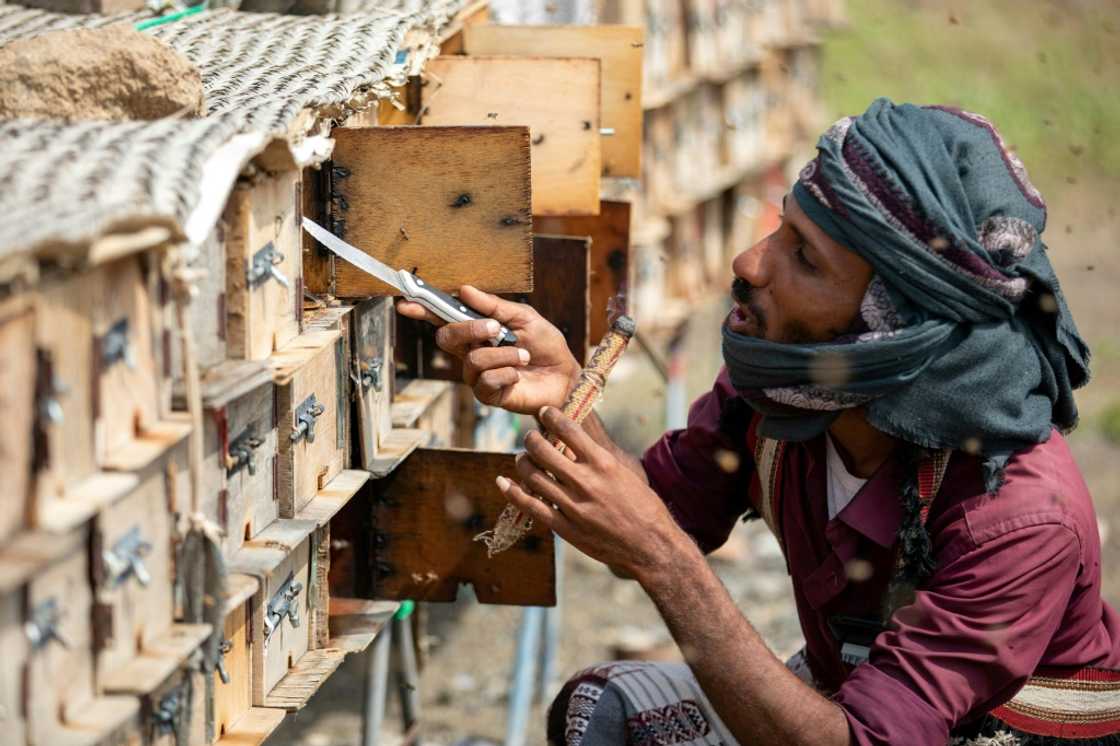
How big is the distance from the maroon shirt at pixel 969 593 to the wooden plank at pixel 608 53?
4.29 feet

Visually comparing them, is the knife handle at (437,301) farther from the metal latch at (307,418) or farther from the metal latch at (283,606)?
the metal latch at (283,606)

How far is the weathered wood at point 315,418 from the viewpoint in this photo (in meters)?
2.27

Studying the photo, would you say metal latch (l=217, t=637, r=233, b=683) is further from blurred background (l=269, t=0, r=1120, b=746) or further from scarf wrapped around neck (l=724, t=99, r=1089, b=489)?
blurred background (l=269, t=0, r=1120, b=746)

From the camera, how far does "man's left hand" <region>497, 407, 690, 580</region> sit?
2.27m

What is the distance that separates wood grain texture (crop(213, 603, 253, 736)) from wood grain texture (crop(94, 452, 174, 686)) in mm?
278

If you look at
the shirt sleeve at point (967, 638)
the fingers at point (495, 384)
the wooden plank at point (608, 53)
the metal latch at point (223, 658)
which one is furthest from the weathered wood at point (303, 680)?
the wooden plank at point (608, 53)

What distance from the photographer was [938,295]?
7.54ft

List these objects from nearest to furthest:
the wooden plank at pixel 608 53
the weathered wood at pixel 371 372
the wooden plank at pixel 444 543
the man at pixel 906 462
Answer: the man at pixel 906 462
the weathered wood at pixel 371 372
the wooden plank at pixel 444 543
the wooden plank at pixel 608 53

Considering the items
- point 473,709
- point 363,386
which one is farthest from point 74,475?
point 473,709

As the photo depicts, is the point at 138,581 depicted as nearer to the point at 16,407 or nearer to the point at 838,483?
the point at 16,407

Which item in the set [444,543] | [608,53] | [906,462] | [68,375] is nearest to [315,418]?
[444,543]

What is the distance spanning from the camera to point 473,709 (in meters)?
4.91

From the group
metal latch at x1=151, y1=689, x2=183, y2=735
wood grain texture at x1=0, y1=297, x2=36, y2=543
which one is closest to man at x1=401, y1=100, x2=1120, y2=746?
metal latch at x1=151, y1=689, x2=183, y2=735

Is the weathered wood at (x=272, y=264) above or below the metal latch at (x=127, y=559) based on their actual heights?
above
